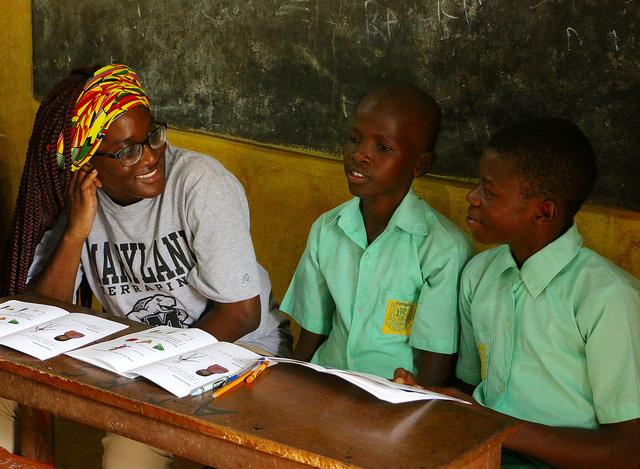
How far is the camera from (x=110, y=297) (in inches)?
115

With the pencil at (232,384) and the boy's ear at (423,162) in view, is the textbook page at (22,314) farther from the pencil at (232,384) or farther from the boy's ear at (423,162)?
the boy's ear at (423,162)

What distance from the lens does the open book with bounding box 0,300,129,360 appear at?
219 cm

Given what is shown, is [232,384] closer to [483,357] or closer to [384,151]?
[483,357]

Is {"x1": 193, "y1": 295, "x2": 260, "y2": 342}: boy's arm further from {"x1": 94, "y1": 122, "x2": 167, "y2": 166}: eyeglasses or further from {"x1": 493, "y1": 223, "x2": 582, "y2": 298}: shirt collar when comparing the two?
{"x1": 493, "y1": 223, "x2": 582, "y2": 298}: shirt collar

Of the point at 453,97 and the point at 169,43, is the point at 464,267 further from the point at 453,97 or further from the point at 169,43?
the point at 169,43

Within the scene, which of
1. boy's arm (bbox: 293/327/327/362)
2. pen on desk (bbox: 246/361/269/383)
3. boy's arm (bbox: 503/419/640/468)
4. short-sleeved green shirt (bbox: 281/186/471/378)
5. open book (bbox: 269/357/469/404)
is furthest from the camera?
boy's arm (bbox: 293/327/327/362)

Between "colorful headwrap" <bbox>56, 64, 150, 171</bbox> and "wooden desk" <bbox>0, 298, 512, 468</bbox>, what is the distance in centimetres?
82

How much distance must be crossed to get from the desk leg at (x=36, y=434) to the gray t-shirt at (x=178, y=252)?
0.41 meters

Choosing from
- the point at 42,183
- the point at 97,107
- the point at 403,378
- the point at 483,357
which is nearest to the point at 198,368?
the point at 403,378

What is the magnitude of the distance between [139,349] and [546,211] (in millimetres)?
1027

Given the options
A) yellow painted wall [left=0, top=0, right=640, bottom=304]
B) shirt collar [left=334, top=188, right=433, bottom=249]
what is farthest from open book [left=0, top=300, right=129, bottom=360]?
yellow painted wall [left=0, top=0, right=640, bottom=304]

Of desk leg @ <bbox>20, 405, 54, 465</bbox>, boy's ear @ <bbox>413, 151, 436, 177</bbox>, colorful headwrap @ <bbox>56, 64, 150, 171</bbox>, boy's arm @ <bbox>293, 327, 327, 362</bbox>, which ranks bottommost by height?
desk leg @ <bbox>20, 405, 54, 465</bbox>

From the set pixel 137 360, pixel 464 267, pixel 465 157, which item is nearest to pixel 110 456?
pixel 137 360

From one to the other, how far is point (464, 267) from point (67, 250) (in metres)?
1.18
